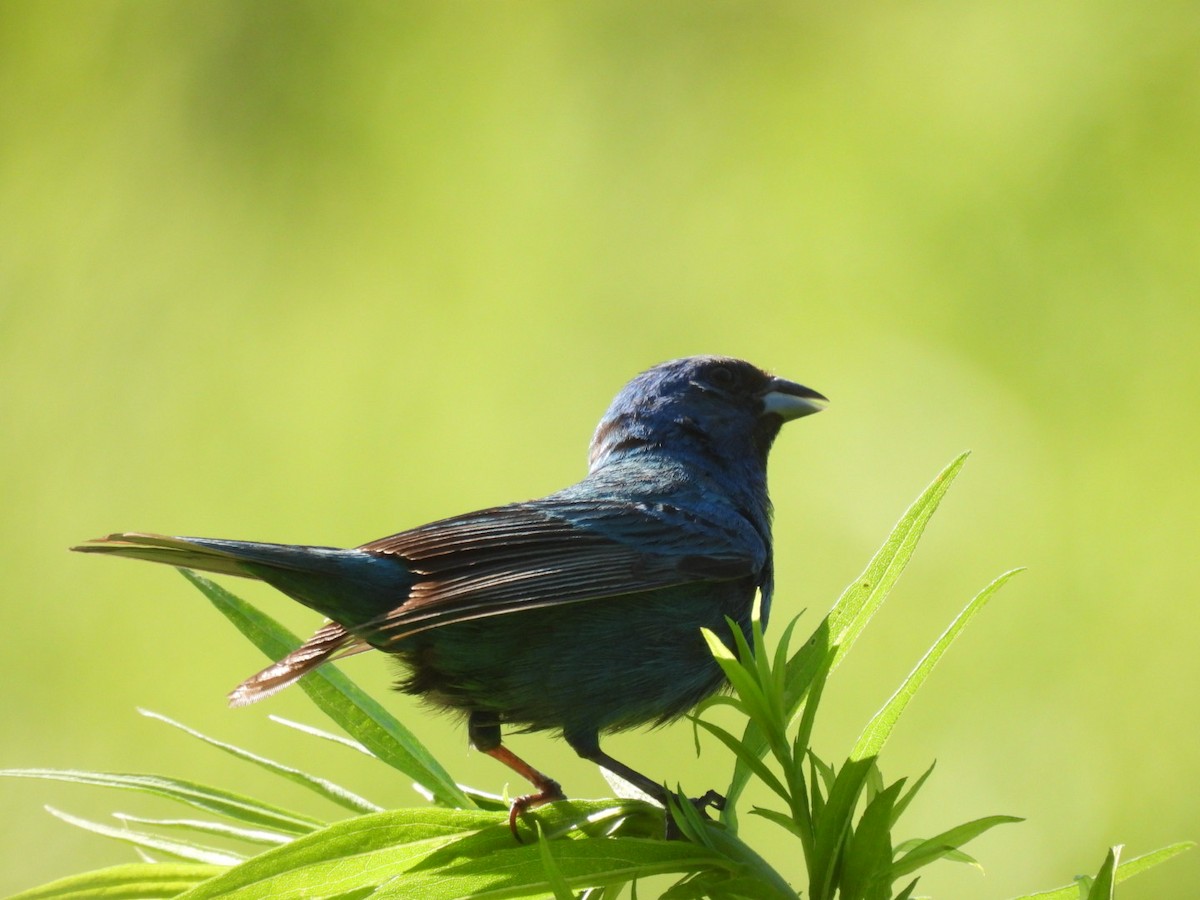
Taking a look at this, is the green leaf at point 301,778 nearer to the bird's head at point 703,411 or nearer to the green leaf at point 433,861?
the green leaf at point 433,861

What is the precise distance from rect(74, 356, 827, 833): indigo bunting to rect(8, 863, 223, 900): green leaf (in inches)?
10.1

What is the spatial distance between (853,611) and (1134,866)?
440mm

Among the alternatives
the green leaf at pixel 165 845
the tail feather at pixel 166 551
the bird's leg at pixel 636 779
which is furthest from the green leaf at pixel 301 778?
the bird's leg at pixel 636 779

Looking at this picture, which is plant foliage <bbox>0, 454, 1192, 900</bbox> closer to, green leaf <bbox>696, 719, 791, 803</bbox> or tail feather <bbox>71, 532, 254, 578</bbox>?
green leaf <bbox>696, 719, 791, 803</bbox>

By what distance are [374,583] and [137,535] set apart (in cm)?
51

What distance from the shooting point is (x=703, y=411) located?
3279 mm

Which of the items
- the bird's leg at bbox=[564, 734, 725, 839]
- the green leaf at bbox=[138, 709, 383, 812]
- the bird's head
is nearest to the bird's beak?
the bird's head

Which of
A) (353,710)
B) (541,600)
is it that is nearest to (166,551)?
(353,710)

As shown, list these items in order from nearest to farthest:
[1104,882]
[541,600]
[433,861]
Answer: [1104,882] → [433,861] → [541,600]

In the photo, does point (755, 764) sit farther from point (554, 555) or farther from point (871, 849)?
point (554, 555)

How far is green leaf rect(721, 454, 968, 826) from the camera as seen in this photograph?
5.13 ft

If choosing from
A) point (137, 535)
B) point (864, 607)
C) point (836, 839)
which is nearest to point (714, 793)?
point (864, 607)

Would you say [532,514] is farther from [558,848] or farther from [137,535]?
[558,848]

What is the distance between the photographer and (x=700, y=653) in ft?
7.73
